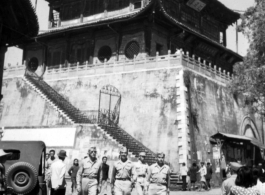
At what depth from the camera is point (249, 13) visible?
699 inches

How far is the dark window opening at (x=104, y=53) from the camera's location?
26953 millimetres

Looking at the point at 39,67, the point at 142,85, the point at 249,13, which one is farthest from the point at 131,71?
the point at 39,67

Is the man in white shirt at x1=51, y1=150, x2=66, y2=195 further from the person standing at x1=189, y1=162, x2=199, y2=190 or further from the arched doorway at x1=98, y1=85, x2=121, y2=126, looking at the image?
the arched doorway at x1=98, y1=85, x2=121, y2=126

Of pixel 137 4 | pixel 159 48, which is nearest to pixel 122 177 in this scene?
pixel 159 48

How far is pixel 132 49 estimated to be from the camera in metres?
25.8

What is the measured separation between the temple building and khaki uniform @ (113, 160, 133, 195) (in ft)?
32.9

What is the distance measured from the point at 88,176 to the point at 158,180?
5.29 feet

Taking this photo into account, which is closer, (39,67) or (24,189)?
(24,189)

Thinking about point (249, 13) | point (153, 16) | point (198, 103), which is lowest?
point (198, 103)

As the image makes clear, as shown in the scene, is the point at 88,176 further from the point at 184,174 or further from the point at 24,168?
the point at 184,174

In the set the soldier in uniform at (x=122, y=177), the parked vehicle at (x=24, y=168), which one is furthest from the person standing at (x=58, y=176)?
the soldier in uniform at (x=122, y=177)

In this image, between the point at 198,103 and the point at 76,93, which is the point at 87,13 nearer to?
the point at 76,93

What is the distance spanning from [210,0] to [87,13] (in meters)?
10.3

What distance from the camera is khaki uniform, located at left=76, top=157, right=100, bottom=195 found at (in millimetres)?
8422
